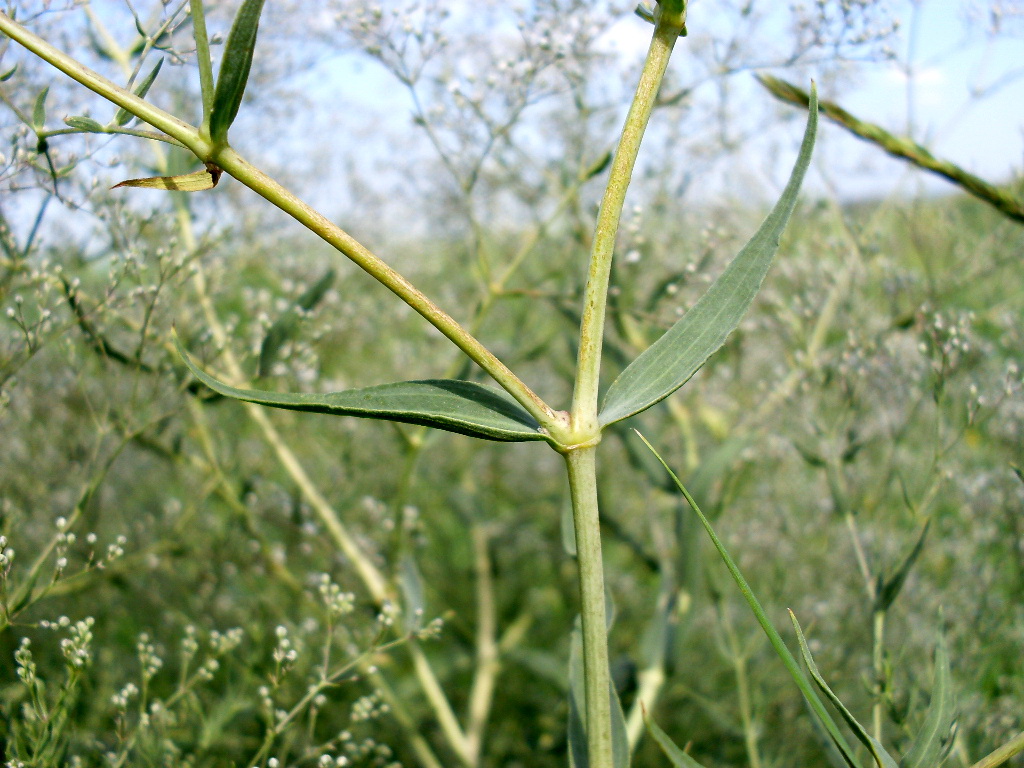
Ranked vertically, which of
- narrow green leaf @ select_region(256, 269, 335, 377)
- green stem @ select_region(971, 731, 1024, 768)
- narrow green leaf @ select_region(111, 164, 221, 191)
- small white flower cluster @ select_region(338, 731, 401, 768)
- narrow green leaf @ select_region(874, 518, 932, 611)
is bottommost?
green stem @ select_region(971, 731, 1024, 768)

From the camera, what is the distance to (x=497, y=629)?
247 cm

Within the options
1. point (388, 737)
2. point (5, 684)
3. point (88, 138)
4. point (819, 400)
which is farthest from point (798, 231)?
point (5, 684)

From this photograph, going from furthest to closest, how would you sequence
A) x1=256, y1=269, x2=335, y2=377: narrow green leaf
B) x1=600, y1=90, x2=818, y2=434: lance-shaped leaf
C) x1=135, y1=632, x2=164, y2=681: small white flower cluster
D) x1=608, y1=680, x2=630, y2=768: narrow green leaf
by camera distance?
x1=256, y1=269, x2=335, y2=377: narrow green leaf → x1=135, y1=632, x2=164, y2=681: small white flower cluster → x1=608, y1=680, x2=630, y2=768: narrow green leaf → x1=600, y1=90, x2=818, y2=434: lance-shaped leaf

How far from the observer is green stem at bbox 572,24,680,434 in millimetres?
738

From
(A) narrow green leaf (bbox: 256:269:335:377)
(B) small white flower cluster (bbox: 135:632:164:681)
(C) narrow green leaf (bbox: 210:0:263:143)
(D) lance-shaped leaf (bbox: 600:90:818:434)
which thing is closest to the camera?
(C) narrow green leaf (bbox: 210:0:263:143)

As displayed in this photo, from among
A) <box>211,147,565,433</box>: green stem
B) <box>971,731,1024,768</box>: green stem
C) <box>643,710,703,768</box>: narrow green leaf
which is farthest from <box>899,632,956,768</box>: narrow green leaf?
<box>211,147,565,433</box>: green stem

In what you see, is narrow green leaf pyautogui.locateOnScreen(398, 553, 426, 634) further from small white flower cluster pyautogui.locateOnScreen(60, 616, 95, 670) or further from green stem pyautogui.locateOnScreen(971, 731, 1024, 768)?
green stem pyautogui.locateOnScreen(971, 731, 1024, 768)

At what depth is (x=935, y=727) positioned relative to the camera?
31.8 inches

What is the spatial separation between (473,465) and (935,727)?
6.65ft

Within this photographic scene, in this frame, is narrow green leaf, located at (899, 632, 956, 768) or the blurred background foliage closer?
narrow green leaf, located at (899, 632, 956, 768)

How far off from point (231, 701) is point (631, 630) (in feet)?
4.21

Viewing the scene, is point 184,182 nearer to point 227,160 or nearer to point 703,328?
point 227,160

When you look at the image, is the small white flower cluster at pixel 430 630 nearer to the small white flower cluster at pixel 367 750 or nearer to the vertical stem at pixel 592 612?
the small white flower cluster at pixel 367 750

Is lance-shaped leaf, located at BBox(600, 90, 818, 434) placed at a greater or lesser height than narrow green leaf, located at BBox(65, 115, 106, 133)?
lesser
